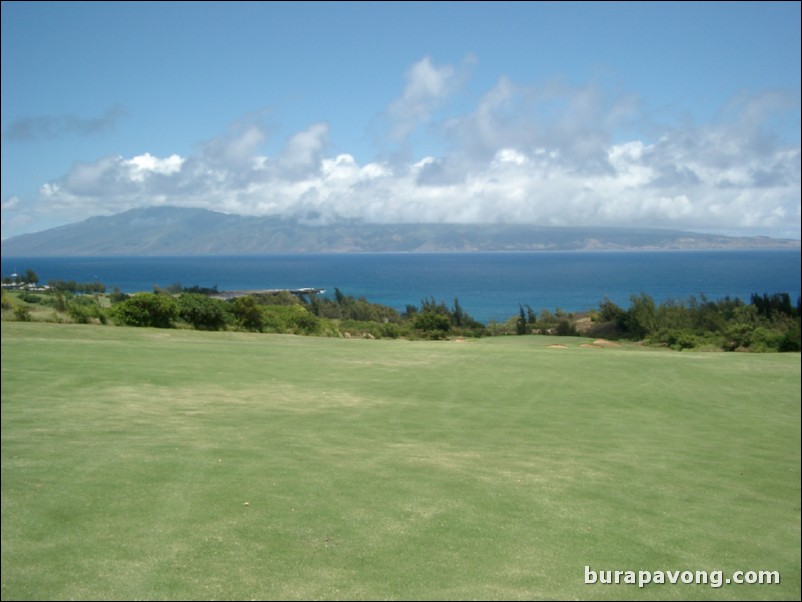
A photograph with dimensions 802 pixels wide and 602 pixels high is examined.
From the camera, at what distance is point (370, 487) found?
7.24 metres

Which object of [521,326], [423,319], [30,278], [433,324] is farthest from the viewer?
[521,326]

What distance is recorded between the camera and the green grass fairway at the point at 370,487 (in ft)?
17.0

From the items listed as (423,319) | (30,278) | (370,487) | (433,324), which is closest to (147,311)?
(30,278)

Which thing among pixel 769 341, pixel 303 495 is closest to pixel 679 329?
pixel 769 341

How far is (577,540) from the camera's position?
6047 millimetres

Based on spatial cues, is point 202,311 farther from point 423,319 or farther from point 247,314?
point 423,319

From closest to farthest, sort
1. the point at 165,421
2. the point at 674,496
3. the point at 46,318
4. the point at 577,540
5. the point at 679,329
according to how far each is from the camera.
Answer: the point at 577,540
the point at 674,496
the point at 165,421
the point at 46,318
the point at 679,329

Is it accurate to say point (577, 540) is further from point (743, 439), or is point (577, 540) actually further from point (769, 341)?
point (769, 341)

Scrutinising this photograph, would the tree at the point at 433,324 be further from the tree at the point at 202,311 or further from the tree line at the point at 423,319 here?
the tree at the point at 202,311

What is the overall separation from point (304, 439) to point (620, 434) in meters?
5.75

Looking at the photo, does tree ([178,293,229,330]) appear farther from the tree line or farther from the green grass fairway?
the green grass fairway

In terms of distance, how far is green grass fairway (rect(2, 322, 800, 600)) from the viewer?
5.20 metres

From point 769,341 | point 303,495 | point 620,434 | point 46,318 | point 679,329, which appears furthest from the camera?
point 679,329

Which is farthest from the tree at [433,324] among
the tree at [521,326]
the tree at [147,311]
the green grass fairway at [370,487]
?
the green grass fairway at [370,487]
